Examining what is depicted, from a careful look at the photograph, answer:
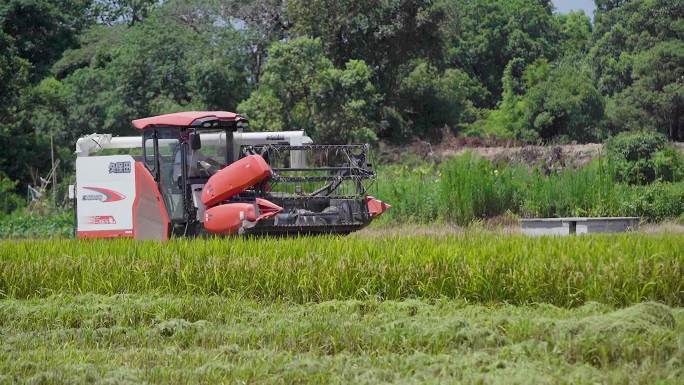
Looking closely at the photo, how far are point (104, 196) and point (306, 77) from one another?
15.8 metres

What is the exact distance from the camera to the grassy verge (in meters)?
7.36

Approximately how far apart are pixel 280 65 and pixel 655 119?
14259 millimetres

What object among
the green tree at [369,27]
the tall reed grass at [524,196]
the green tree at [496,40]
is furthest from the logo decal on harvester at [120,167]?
the green tree at [496,40]

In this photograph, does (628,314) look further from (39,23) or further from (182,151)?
(39,23)

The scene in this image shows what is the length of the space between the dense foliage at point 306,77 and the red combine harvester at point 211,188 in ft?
41.1

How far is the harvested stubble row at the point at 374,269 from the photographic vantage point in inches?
402

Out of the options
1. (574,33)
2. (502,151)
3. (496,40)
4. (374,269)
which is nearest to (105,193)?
(374,269)

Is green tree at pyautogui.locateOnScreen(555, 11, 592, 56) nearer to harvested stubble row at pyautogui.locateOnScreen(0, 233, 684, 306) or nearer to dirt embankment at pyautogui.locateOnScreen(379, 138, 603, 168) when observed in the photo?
dirt embankment at pyautogui.locateOnScreen(379, 138, 603, 168)

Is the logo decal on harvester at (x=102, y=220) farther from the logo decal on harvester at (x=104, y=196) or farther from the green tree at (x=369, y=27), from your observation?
the green tree at (x=369, y=27)

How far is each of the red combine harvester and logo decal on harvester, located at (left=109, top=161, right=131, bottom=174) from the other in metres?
0.02

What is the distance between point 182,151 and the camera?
15.2m

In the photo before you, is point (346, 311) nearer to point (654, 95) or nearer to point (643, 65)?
point (654, 95)

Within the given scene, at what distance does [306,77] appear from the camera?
31500 mm

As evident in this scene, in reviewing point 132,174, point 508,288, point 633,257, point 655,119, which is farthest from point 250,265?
point 655,119
